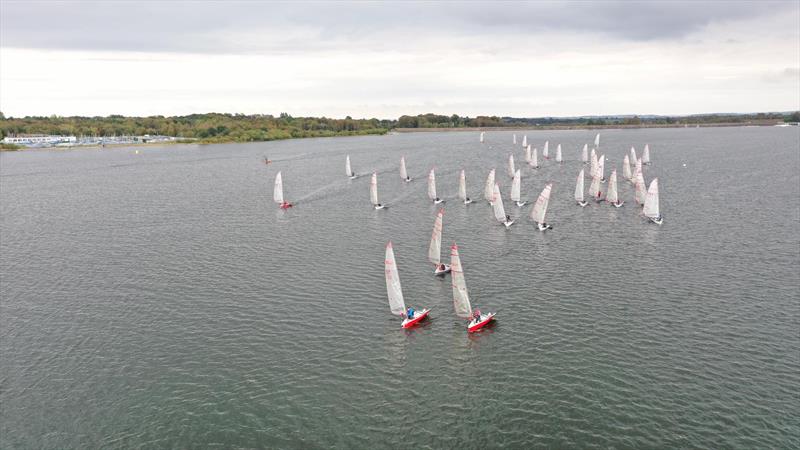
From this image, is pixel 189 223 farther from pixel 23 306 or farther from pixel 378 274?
pixel 378 274

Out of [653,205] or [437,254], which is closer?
[437,254]

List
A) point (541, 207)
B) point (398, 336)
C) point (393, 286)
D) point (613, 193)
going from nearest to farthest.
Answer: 1. point (398, 336)
2. point (393, 286)
3. point (541, 207)
4. point (613, 193)

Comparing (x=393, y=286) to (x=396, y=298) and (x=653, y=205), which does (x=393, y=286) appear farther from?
(x=653, y=205)

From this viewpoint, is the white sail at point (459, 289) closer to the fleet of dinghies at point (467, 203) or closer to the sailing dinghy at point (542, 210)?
the fleet of dinghies at point (467, 203)

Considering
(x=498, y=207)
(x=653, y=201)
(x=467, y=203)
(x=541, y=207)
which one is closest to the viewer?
(x=541, y=207)

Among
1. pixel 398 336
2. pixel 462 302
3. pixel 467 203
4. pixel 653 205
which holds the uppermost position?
pixel 653 205

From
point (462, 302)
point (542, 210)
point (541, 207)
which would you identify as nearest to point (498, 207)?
point (541, 207)

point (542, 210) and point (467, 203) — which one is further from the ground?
point (542, 210)
